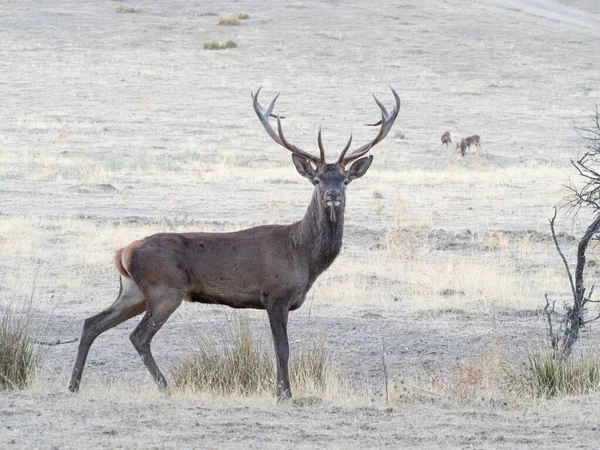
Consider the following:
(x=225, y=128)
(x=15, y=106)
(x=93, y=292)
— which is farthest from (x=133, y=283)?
(x=15, y=106)

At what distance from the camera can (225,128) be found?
119ft

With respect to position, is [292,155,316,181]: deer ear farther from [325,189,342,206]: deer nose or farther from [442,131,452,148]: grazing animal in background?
[442,131,452,148]: grazing animal in background

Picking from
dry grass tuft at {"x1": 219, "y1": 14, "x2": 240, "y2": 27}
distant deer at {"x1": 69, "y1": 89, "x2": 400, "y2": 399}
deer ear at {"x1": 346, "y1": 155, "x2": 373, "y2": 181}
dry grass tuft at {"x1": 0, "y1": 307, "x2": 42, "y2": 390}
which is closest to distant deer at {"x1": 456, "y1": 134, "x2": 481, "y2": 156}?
deer ear at {"x1": 346, "y1": 155, "x2": 373, "y2": 181}

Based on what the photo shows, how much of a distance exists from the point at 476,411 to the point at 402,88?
3749cm

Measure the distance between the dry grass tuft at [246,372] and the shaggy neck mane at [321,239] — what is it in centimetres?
77

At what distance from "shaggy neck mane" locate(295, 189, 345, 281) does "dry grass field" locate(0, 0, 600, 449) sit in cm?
113

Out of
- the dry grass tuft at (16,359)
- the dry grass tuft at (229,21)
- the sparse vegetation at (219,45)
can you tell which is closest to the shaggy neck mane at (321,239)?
the dry grass tuft at (16,359)

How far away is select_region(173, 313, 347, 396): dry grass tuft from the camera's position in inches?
373

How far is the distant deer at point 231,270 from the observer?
9.41m

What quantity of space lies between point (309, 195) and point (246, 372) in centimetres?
1391

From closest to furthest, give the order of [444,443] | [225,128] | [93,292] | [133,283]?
[444,443], [133,283], [93,292], [225,128]

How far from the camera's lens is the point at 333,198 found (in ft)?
31.1

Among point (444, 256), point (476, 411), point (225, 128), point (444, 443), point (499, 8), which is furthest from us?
point (499, 8)

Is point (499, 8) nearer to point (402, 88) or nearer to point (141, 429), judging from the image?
point (402, 88)
